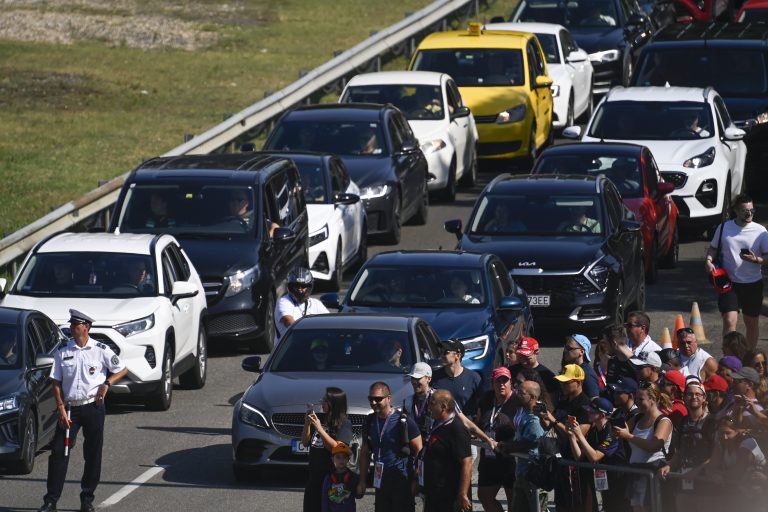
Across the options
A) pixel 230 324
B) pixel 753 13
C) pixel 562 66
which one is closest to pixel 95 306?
pixel 230 324

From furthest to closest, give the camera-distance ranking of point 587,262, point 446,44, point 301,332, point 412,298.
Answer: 1. point 446,44
2. point 587,262
3. point 412,298
4. point 301,332

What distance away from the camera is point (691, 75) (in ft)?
94.3

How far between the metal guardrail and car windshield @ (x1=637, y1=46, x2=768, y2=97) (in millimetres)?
6231

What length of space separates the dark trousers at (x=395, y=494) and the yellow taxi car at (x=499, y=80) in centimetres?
1743

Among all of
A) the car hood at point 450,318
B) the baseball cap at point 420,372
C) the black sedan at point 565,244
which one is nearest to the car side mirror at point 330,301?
the car hood at point 450,318

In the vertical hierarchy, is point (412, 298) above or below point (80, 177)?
above

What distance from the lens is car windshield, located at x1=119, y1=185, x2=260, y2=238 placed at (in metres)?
20.8

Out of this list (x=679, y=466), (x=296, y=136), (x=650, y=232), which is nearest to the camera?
(x=679, y=466)

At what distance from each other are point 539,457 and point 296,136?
47.4ft

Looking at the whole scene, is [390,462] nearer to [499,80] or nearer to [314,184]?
[314,184]

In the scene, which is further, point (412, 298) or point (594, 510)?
point (412, 298)

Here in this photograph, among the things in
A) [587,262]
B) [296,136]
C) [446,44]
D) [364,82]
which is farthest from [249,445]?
[446,44]

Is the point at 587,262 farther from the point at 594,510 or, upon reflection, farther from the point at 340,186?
the point at 594,510

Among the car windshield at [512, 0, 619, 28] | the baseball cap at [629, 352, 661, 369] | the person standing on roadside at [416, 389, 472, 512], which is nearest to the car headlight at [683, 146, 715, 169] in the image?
the car windshield at [512, 0, 619, 28]
